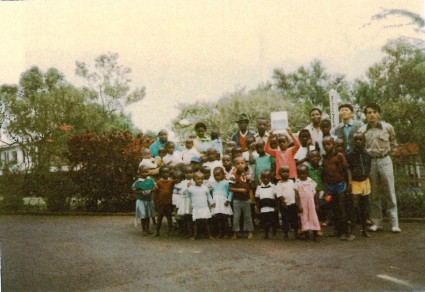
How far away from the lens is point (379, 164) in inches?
227

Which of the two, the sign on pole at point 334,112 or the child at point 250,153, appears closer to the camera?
the child at point 250,153

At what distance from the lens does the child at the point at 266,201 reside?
586 cm

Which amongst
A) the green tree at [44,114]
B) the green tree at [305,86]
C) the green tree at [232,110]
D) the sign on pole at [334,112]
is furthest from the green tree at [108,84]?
the green tree at [305,86]

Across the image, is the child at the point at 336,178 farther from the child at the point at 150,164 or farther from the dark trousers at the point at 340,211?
the child at the point at 150,164

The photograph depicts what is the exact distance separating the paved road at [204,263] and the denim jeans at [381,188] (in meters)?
0.31

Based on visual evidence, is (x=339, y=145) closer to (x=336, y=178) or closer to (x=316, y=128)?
(x=336, y=178)

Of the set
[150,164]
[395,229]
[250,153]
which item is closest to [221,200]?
[250,153]

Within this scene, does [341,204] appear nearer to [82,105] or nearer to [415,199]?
[415,199]

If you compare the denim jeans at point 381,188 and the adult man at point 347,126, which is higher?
the adult man at point 347,126

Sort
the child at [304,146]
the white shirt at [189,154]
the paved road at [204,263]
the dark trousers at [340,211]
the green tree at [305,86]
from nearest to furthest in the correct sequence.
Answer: the paved road at [204,263]
the dark trousers at [340,211]
the child at [304,146]
the white shirt at [189,154]
the green tree at [305,86]

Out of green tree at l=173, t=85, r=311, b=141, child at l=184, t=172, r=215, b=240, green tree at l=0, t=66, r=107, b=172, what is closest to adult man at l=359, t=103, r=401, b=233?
child at l=184, t=172, r=215, b=240

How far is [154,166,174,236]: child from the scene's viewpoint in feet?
21.0

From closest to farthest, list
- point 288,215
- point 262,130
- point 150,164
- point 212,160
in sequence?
point 288,215 < point 212,160 < point 262,130 < point 150,164

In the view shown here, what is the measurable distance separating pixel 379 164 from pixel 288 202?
53.0 inches
